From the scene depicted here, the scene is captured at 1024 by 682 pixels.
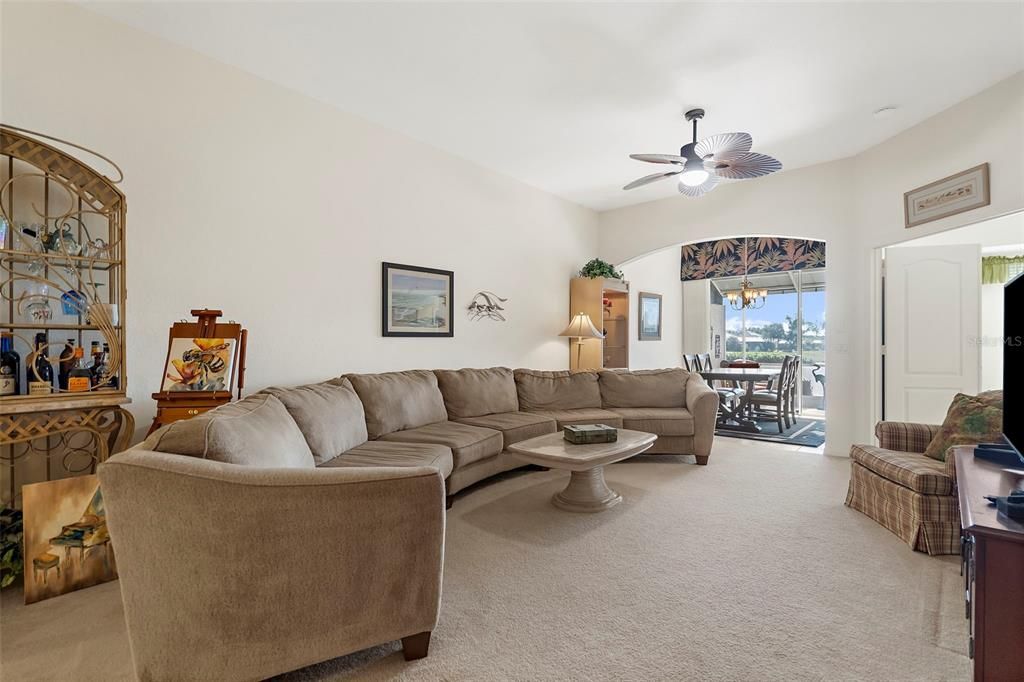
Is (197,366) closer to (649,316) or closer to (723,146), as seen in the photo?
(723,146)

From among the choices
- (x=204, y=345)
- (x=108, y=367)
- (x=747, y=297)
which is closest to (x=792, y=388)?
(x=747, y=297)

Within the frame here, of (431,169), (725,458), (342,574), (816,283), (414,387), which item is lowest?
(725,458)

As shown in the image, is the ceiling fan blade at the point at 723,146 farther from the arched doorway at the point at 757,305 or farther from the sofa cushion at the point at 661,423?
the arched doorway at the point at 757,305

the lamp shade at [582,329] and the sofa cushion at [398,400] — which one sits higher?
the lamp shade at [582,329]

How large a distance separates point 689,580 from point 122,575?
2162mm

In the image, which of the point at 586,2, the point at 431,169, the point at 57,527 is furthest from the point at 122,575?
the point at 431,169

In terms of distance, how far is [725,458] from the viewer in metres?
4.57

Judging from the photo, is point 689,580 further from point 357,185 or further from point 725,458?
point 357,185

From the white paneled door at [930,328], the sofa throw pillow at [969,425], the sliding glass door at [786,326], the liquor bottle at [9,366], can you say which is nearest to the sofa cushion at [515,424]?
the sofa throw pillow at [969,425]

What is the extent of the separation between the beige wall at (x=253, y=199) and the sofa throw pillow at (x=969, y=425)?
3604 mm

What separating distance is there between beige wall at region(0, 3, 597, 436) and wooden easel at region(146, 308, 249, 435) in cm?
43

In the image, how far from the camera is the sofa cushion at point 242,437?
5.07ft

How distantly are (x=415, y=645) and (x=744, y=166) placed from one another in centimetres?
361

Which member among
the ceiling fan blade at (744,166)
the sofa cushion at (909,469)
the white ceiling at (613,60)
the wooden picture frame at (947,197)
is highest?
the white ceiling at (613,60)
